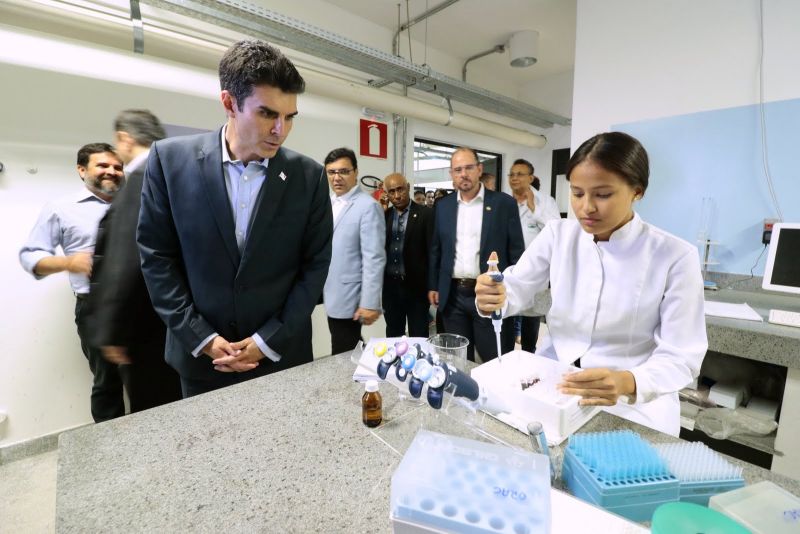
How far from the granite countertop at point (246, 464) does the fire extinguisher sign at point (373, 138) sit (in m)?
2.99

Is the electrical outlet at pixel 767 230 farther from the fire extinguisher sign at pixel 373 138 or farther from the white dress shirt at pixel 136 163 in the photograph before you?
the white dress shirt at pixel 136 163

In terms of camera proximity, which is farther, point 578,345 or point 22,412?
point 22,412

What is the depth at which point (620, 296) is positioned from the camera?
44.3 inches

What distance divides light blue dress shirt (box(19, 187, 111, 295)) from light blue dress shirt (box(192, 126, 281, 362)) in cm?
127

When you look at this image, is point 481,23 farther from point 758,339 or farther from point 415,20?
point 758,339

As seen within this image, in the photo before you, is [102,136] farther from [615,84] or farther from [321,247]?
[615,84]

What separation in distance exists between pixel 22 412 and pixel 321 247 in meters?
2.22

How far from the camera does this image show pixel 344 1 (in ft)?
10.3

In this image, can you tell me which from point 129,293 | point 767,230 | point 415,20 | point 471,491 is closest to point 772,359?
point 767,230

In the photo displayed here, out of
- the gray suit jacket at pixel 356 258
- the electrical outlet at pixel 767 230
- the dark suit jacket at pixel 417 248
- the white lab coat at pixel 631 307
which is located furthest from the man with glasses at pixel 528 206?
the white lab coat at pixel 631 307

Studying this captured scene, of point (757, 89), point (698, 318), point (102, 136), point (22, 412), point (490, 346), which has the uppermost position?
point (757, 89)

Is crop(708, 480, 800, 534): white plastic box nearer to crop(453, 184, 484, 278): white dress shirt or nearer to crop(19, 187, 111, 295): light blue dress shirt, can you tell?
crop(453, 184, 484, 278): white dress shirt

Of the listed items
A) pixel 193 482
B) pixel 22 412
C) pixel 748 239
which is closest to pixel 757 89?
pixel 748 239

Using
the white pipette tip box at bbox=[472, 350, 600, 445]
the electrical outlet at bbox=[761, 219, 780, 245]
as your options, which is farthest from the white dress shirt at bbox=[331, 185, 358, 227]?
the electrical outlet at bbox=[761, 219, 780, 245]
